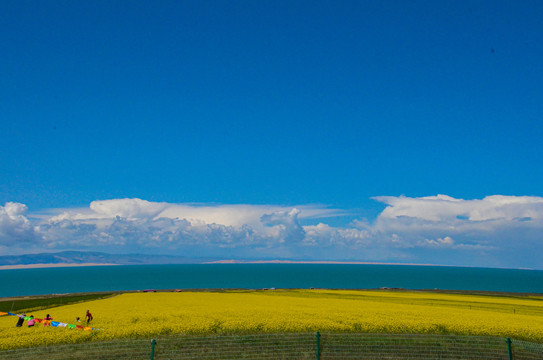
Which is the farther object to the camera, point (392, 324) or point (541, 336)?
point (392, 324)

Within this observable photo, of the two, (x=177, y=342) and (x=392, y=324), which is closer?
(x=177, y=342)

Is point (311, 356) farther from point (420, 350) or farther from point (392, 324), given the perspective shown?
point (392, 324)

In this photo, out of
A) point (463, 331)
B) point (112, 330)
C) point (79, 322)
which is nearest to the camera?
point (112, 330)

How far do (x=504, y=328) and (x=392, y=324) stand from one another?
7.75m

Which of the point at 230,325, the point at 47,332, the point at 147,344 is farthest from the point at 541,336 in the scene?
the point at 47,332

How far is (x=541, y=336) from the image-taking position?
78.4 feet

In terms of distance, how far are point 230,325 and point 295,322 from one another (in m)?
4.67

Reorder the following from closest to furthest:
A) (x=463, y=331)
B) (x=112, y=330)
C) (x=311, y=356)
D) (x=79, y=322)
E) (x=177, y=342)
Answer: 1. (x=311, y=356)
2. (x=177, y=342)
3. (x=112, y=330)
4. (x=463, y=331)
5. (x=79, y=322)

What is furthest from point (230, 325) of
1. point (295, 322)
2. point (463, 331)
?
point (463, 331)

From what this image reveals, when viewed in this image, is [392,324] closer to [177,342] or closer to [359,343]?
[359,343]

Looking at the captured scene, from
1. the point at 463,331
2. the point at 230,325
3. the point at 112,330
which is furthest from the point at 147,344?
the point at 463,331

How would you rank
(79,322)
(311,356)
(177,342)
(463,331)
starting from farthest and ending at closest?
(79,322) < (463,331) < (177,342) < (311,356)

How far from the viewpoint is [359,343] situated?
23219 millimetres

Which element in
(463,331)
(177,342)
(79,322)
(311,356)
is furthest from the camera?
(79,322)
